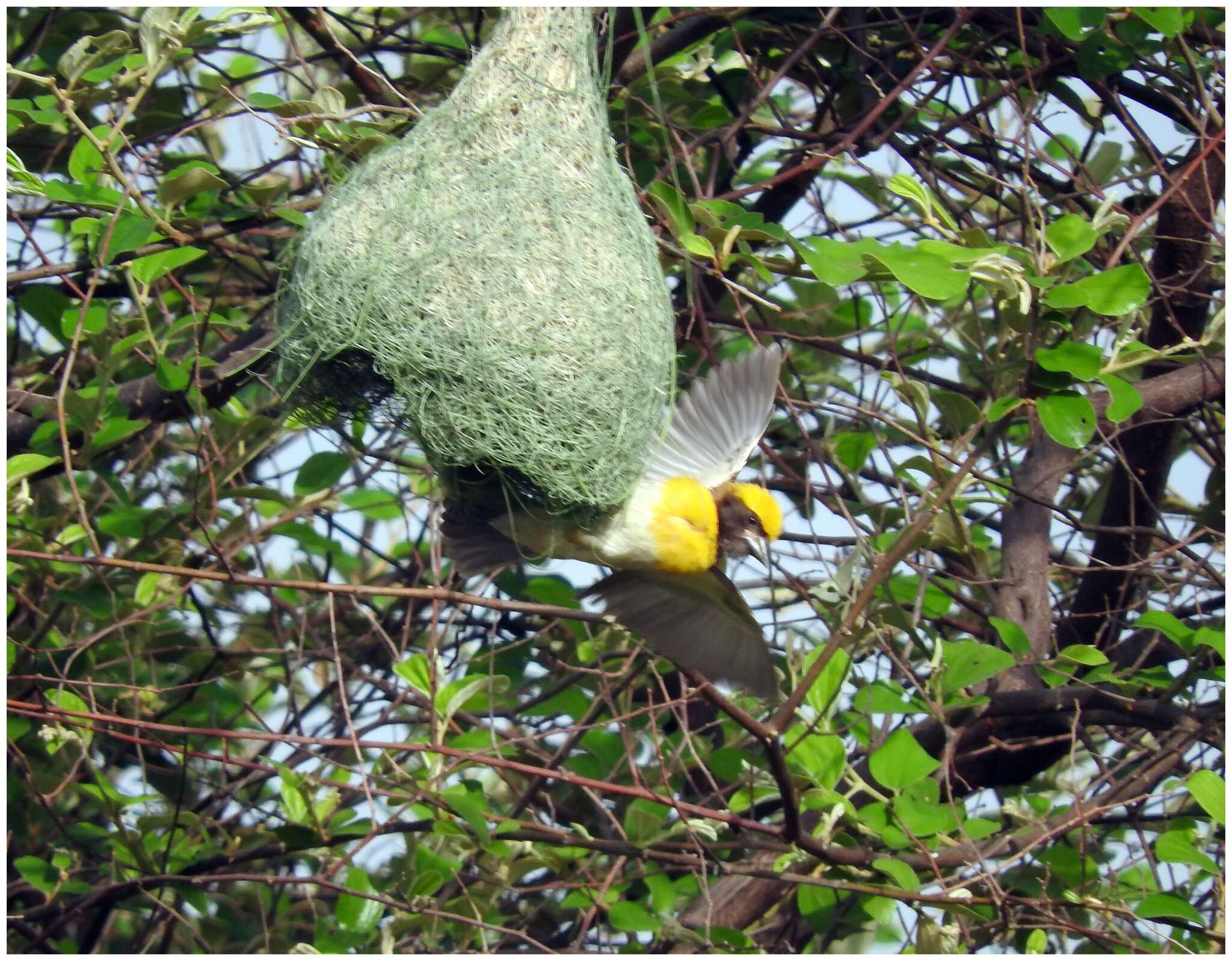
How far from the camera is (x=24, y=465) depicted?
2.58 m

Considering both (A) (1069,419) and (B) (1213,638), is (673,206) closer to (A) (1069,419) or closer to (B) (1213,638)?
(A) (1069,419)

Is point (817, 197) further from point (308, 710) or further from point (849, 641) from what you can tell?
point (308, 710)

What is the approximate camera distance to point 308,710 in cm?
339

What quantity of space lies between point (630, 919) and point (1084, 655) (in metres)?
1.02

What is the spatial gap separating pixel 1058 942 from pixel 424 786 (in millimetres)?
1373

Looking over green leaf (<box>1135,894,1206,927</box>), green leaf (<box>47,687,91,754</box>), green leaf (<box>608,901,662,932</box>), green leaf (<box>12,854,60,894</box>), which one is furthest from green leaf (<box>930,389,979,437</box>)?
→ green leaf (<box>12,854,60,894</box>)

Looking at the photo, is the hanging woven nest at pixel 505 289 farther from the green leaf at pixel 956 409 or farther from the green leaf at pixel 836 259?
the green leaf at pixel 956 409

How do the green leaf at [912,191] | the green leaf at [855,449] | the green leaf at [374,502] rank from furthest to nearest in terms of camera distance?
the green leaf at [374,502]
the green leaf at [855,449]
the green leaf at [912,191]

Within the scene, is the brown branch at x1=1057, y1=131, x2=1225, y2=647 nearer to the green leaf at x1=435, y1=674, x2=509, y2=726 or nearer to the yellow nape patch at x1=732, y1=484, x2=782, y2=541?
the yellow nape patch at x1=732, y1=484, x2=782, y2=541

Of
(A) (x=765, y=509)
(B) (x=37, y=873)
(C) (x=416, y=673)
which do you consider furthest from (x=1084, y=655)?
(B) (x=37, y=873)

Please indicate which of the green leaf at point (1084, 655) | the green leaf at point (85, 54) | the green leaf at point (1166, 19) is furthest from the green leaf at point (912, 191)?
the green leaf at point (85, 54)

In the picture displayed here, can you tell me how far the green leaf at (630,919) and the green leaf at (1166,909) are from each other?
0.92m

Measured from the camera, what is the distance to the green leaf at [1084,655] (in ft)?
8.61

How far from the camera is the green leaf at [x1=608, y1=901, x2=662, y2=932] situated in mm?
2746
